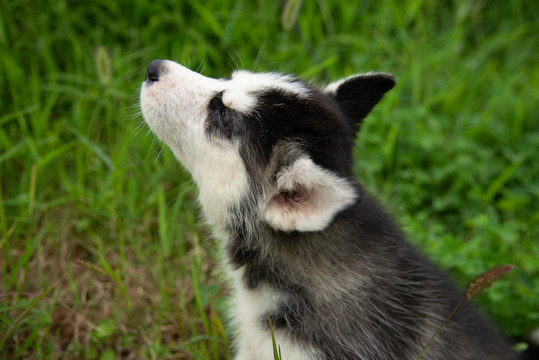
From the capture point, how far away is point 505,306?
3.40 meters

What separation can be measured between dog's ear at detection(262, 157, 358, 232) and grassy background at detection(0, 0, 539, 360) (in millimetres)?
975

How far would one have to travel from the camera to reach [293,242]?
2559 mm

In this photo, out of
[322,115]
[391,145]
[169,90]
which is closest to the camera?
[322,115]

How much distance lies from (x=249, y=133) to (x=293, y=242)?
0.56 metres

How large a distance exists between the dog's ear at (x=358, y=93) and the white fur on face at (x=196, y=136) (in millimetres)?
640

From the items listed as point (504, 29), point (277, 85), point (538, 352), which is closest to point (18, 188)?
point (277, 85)

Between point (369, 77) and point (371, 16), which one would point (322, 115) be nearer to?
point (369, 77)

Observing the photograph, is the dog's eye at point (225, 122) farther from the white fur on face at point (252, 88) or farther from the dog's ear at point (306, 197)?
the dog's ear at point (306, 197)

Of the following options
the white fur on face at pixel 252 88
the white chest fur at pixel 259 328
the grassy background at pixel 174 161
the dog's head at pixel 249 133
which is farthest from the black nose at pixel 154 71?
the white chest fur at pixel 259 328

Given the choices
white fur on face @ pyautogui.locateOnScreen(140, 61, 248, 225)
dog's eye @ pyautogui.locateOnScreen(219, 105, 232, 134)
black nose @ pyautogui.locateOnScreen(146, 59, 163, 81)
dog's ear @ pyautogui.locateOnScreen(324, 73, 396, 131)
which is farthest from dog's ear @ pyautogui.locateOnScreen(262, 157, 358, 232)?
black nose @ pyautogui.locateOnScreen(146, 59, 163, 81)

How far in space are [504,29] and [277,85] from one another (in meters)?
3.86

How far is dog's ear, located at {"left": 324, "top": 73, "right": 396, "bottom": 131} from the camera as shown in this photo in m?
2.94

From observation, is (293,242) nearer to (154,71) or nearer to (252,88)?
(252,88)

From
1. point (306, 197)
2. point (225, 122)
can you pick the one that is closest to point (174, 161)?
point (225, 122)
